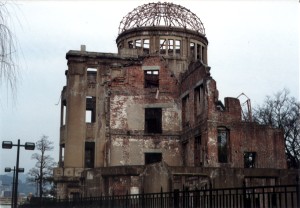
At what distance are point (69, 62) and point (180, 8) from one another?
11303 mm

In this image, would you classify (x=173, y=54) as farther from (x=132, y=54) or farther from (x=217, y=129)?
(x=217, y=129)

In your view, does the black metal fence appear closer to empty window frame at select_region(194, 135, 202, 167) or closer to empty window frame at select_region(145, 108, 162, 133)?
empty window frame at select_region(194, 135, 202, 167)

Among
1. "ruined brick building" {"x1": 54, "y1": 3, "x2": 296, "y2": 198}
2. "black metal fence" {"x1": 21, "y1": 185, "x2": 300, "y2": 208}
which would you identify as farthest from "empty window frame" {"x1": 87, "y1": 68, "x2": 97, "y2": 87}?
"black metal fence" {"x1": 21, "y1": 185, "x2": 300, "y2": 208}

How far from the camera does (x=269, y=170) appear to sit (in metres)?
26.1

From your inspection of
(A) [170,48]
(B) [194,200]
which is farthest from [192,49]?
(B) [194,200]

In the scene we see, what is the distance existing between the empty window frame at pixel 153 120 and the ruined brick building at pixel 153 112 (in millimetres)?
87

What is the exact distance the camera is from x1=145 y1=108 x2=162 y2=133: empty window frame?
38156 mm

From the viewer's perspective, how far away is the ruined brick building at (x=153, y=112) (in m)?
30.9

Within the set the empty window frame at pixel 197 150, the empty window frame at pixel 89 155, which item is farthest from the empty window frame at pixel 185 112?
the empty window frame at pixel 89 155

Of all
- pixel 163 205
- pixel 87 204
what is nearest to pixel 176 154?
pixel 87 204

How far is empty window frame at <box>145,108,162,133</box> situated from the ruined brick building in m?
0.09

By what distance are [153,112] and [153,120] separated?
3.63ft

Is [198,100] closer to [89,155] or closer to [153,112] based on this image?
[153,112]

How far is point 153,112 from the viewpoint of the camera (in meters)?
38.6
